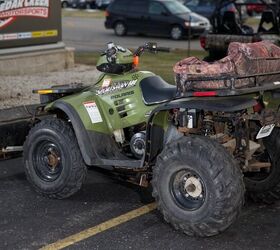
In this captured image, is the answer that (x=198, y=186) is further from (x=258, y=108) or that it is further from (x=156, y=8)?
(x=156, y=8)

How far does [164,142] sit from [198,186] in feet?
1.88

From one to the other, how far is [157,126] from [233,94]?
2.60 ft

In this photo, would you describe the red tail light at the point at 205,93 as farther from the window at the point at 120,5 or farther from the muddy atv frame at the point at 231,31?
the window at the point at 120,5

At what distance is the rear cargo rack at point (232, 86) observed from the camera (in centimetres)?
423

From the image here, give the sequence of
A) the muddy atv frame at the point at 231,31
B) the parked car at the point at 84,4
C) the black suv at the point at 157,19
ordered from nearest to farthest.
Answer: the muddy atv frame at the point at 231,31, the black suv at the point at 157,19, the parked car at the point at 84,4

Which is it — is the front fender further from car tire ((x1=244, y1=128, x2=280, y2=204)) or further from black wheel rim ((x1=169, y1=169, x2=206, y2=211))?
car tire ((x1=244, y1=128, x2=280, y2=204))

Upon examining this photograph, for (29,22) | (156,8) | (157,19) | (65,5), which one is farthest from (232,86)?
(65,5)

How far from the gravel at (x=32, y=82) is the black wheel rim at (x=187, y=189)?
425 cm

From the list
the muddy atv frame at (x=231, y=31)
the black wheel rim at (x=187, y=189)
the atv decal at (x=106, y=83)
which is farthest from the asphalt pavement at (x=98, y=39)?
the black wheel rim at (x=187, y=189)

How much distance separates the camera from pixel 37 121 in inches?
232

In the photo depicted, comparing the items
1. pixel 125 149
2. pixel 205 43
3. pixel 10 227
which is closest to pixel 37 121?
pixel 125 149

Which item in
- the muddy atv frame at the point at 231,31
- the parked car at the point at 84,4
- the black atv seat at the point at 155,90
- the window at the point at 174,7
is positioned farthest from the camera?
the parked car at the point at 84,4

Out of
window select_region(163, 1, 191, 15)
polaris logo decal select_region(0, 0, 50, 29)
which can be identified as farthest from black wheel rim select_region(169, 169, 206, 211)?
window select_region(163, 1, 191, 15)

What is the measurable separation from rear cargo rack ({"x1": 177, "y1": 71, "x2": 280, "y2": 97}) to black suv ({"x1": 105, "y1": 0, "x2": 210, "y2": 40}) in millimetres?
17669
